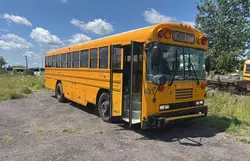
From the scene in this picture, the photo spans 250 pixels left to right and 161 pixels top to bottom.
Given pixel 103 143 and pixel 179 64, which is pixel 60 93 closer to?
pixel 103 143

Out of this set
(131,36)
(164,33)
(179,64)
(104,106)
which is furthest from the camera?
(104,106)

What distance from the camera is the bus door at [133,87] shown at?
17.5ft

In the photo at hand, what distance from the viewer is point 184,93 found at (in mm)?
5605

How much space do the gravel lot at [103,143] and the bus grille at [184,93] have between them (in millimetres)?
1058

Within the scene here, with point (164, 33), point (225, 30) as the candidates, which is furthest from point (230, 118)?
point (225, 30)

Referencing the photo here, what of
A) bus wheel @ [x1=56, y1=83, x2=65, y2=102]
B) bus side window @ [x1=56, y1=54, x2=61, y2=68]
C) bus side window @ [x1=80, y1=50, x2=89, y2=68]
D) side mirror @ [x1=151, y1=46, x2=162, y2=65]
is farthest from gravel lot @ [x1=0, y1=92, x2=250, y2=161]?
bus side window @ [x1=56, y1=54, x2=61, y2=68]

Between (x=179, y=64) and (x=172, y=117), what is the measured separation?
4.57ft

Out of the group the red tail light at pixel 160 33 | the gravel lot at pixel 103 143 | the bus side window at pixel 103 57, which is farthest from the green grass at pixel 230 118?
the bus side window at pixel 103 57

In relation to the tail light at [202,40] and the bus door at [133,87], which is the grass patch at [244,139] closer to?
the bus door at [133,87]

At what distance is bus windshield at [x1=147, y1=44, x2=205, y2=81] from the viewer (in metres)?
5.04

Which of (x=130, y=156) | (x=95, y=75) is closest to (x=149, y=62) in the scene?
(x=130, y=156)

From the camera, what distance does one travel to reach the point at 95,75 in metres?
7.14

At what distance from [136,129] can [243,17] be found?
2548 centimetres

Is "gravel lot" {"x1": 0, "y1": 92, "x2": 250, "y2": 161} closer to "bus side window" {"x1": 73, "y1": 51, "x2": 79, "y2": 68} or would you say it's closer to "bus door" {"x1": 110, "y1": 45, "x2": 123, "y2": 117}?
"bus door" {"x1": 110, "y1": 45, "x2": 123, "y2": 117}
